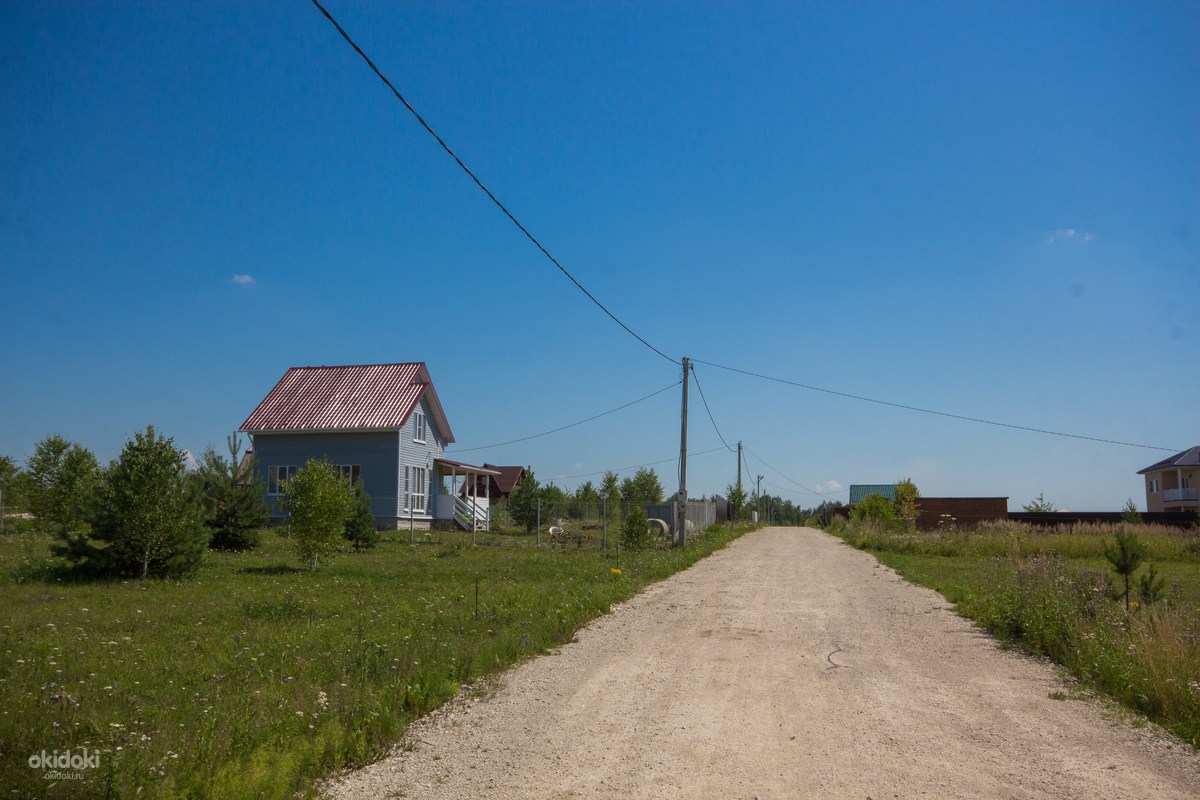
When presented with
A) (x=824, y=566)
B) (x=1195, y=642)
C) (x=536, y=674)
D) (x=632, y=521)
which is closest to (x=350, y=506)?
(x=632, y=521)

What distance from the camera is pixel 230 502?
23.9m

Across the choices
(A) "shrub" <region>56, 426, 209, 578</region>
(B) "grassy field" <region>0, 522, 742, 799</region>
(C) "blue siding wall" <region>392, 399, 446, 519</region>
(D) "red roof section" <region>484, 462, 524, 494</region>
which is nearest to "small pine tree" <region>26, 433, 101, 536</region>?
(A) "shrub" <region>56, 426, 209, 578</region>

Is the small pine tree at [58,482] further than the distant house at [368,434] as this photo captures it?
No

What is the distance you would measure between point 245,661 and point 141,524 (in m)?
9.56

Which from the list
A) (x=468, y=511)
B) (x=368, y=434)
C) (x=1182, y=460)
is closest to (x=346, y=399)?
(x=368, y=434)

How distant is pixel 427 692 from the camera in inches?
281

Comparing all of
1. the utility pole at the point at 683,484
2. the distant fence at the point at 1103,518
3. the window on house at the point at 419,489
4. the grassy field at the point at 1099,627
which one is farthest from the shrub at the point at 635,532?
the distant fence at the point at 1103,518

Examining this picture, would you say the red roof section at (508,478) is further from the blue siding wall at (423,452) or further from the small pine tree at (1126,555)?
the small pine tree at (1126,555)

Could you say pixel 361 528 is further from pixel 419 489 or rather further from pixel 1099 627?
pixel 1099 627

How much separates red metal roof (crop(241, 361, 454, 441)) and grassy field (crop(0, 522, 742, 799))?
A: 18.0m

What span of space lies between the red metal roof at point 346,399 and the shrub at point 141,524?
18.2 metres

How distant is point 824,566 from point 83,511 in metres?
18.5

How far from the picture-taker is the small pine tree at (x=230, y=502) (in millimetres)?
23781

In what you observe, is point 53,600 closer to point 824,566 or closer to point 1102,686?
point 1102,686
